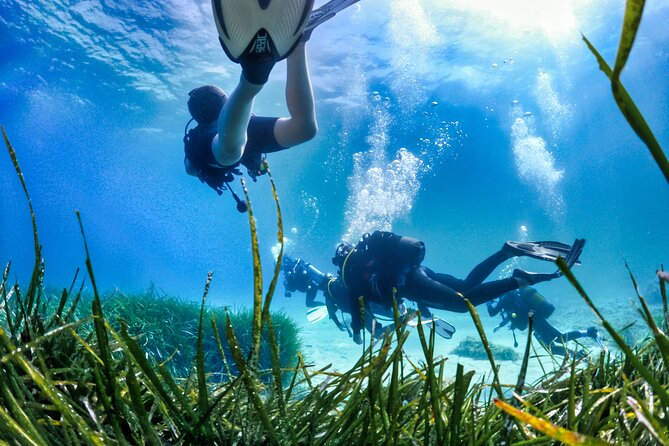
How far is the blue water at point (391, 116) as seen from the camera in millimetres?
20734

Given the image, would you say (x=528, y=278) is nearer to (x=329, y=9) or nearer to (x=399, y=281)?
(x=399, y=281)

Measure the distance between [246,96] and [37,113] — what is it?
39483mm

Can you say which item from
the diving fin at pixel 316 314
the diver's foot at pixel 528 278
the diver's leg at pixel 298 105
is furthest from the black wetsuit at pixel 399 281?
the diver's leg at pixel 298 105

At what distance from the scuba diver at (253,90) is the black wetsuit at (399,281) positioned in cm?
284

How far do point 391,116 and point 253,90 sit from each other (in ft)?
103

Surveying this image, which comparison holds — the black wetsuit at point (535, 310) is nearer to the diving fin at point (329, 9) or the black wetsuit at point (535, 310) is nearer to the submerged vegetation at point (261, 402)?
the diving fin at point (329, 9)

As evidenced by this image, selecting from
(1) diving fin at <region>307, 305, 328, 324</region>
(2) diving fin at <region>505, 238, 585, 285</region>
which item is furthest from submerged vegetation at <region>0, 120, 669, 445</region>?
(1) diving fin at <region>307, 305, 328, 324</region>

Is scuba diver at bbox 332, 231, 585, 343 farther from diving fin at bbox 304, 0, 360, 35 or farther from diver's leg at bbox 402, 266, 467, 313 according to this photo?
diving fin at bbox 304, 0, 360, 35

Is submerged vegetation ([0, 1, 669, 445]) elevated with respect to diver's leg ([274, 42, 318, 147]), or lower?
lower

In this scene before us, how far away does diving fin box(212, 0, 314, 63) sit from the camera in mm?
2176

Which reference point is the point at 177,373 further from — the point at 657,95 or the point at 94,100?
the point at 657,95

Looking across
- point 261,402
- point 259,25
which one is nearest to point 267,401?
point 261,402

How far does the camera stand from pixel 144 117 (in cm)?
3148

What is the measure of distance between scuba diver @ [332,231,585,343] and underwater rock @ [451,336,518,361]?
6.20m
